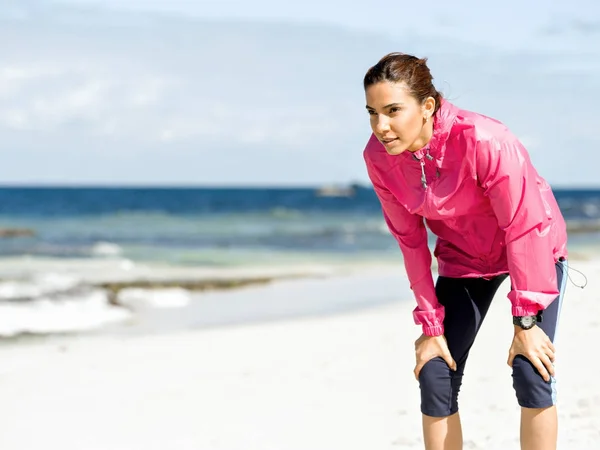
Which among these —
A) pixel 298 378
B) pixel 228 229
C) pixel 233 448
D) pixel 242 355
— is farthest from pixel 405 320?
pixel 228 229

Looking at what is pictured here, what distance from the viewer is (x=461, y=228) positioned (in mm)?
3293

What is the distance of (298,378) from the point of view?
616 centimetres

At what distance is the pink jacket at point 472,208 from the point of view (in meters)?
3.00

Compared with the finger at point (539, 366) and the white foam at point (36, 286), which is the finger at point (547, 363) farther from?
the white foam at point (36, 286)

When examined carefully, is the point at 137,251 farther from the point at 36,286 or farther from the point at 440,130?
the point at 440,130

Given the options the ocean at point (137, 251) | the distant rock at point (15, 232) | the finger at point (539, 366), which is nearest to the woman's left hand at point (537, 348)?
the finger at point (539, 366)

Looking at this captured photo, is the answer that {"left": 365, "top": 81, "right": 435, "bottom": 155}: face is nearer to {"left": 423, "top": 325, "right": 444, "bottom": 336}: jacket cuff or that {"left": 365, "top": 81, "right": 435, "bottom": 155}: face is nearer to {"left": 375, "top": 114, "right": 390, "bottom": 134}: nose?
{"left": 375, "top": 114, "right": 390, "bottom": 134}: nose

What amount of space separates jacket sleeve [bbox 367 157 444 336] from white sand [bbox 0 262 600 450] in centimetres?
150

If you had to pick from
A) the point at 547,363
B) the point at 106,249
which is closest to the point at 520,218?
the point at 547,363

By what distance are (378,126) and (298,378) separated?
3.49 metres

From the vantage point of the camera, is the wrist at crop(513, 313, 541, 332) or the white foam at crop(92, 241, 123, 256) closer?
the wrist at crop(513, 313, 541, 332)

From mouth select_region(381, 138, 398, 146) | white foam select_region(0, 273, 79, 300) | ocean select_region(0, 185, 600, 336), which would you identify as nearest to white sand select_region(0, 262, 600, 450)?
mouth select_region(381, 138, 398, 146)

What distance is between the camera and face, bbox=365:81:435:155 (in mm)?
2955

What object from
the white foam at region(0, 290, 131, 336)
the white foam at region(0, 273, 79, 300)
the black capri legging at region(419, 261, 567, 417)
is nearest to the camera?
the black capri legging at region(419, 261, 567, 417)
